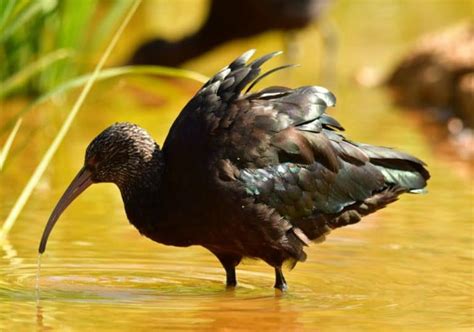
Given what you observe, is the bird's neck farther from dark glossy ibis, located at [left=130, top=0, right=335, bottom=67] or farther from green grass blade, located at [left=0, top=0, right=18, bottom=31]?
dark glossy ibis, located at [left=130, top=0, right=335, bottom=67]

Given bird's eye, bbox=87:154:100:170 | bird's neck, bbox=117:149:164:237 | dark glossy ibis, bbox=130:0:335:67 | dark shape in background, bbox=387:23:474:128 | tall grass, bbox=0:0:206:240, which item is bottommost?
bird's neck, bbox=117:149:164:237

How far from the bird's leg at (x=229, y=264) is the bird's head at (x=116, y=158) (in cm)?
59

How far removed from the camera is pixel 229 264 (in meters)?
7.05

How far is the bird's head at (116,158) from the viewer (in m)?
6.93

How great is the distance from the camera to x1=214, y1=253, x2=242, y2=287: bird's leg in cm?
703

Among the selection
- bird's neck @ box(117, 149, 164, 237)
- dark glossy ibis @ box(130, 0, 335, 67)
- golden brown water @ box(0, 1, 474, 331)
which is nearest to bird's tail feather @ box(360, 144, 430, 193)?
golden brown water @ box(0, 1, 474, 331)

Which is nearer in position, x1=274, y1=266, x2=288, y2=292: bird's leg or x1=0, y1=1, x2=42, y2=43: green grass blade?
x1=274, y1=266, x2=288, y2=292: bird's leg

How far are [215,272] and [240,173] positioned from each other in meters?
0.91

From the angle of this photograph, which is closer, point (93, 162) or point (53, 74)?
point (93, 162)

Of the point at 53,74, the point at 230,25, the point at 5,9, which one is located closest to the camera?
the point at 5,9

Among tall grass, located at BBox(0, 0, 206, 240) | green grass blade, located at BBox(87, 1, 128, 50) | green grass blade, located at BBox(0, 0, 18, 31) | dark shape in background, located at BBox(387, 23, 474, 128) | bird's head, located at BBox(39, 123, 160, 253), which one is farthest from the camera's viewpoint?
dark shape in background, located at BBox(387, 23, 474, 128)

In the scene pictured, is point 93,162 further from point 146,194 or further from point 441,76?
point 441,76

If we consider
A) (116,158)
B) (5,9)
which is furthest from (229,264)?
(5,9)

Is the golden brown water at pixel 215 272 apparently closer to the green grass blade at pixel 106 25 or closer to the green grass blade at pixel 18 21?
the green grass blade at pixel 18 21
